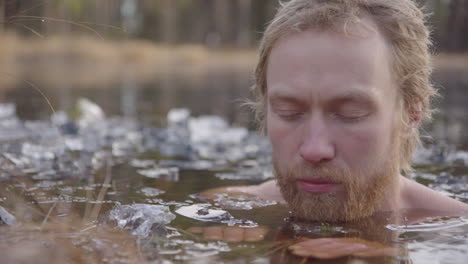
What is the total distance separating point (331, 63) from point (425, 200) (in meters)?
1.16

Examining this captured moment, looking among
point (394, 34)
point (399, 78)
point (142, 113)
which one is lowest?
point (142, 113)

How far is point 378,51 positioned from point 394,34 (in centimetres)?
22

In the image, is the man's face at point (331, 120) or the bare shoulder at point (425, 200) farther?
the bare shoulder at point (425, 200)

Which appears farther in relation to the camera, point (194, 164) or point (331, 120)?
point (194, 164)

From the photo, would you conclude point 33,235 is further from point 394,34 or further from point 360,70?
point 394,34

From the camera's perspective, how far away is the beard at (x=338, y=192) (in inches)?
99.0

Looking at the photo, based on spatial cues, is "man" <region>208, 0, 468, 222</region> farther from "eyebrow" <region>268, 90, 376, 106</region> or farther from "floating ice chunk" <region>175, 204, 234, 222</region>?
"floating ice chunk" <region>175, 204, 234, 222</region>

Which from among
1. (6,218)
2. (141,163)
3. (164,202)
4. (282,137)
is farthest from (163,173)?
(6,218)

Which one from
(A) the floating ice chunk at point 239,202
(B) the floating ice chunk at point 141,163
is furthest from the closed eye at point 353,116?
(B) the floating ice chunk at point 141,163

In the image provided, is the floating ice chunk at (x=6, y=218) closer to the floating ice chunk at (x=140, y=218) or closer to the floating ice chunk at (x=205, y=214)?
the floating ice chunk at (x=140, y=218)

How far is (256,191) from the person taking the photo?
3.59m

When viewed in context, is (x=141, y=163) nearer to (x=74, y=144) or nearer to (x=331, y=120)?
(x=74, y=144)

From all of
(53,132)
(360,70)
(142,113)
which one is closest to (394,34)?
(360,70)

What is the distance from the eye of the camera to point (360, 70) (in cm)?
252
